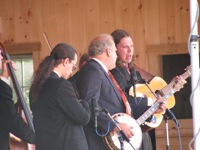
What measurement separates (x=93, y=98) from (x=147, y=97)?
4.03 ft

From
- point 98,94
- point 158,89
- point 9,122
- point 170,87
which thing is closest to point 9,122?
point 9,122

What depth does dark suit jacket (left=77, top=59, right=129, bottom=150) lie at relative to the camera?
169 inches

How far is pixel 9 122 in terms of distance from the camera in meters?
4.17

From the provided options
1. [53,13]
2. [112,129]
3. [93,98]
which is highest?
[53,13]

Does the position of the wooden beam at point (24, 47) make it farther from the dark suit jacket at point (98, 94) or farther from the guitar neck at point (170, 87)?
the dark suit jacket at point (98, 94)

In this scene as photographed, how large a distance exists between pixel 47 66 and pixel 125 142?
93 centimetres

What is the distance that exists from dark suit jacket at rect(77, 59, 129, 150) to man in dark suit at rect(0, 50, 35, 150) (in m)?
0.46

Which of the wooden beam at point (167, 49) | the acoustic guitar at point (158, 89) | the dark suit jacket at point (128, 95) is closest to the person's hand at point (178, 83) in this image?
the acoustic guitar at point (158, 89)

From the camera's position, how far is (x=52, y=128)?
3928mm

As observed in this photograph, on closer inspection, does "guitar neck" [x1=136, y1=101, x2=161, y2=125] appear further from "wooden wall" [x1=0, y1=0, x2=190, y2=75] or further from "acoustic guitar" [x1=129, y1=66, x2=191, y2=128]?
"wooden wall" [x1=0, y1=0, x2=190, y2=75]

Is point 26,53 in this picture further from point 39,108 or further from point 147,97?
point 39,108

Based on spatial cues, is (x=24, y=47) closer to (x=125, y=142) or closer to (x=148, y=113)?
(x=148, y=113)

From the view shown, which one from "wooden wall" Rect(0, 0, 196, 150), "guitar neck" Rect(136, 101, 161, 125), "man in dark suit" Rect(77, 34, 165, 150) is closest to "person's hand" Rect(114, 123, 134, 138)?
"man in dark suit" Rect(77, 34, 165, 150)

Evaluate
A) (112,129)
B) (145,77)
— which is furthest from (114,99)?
(145,77)
